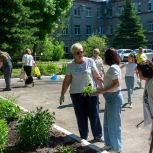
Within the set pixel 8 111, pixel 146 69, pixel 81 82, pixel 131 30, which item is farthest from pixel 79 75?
pixel 131 30

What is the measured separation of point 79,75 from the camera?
7672mm

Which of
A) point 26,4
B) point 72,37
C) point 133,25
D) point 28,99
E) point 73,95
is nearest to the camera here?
point 73,95

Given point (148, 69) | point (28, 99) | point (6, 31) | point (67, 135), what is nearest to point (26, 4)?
point (6, 31)

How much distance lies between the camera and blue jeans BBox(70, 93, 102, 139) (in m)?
7.72

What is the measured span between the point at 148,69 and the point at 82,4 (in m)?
67.0

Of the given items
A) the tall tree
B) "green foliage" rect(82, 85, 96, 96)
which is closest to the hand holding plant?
"green foliage" rect(82, 85, 96, 96)

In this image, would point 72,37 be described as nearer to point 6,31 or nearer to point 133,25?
point 133,25

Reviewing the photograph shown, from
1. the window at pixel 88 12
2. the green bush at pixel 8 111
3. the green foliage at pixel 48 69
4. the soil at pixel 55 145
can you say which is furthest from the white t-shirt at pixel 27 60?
the window at pixel 88 12

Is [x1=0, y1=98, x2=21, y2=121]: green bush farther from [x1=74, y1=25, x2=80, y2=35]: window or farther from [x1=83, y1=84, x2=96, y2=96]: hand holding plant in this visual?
[x1=74, y1=25, x2=80, y2=35]: window

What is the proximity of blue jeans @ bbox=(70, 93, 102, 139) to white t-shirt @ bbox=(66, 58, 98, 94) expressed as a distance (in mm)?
138

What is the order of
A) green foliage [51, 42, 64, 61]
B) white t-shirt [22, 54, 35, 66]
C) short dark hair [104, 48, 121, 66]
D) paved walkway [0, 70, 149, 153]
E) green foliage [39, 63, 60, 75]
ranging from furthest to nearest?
green foliage [51, 42, 64, 61], green foliage [39, 63, 60, 75], white t-shirt [22, 54, 35, 66], paved walkway [0, 70, 149, 153], short dark hair [104, 48, 121, 66]

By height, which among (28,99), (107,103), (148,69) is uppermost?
(148,69)

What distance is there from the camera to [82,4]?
71.5 metres

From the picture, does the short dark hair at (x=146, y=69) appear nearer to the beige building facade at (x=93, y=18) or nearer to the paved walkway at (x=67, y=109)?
the paved walkway at (x=67, y=109)
